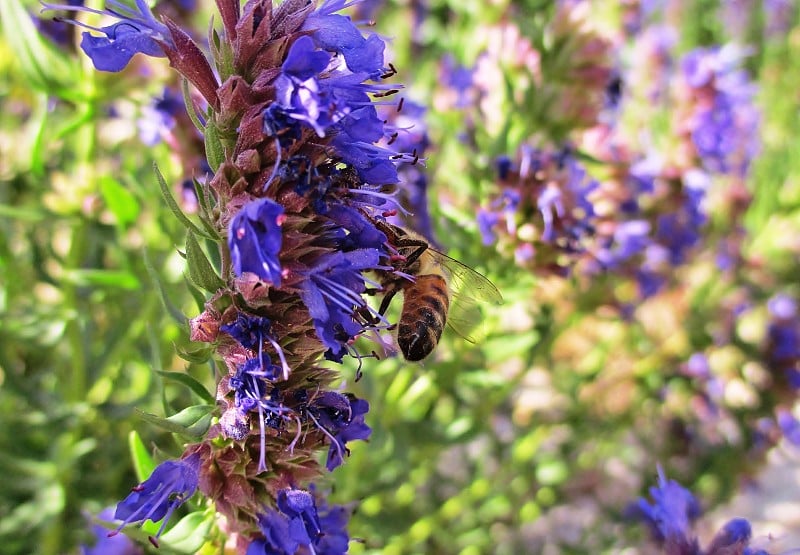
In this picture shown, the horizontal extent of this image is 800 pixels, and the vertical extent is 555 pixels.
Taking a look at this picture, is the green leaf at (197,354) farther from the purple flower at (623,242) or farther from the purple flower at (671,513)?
the purple flower at (623,242)

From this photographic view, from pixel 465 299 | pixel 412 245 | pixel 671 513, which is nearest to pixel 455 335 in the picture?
pixel 465 299

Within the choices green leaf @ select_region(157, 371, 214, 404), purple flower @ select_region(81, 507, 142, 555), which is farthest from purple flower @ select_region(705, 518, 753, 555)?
purple flower @ select_region(81, 507, 142, 555)

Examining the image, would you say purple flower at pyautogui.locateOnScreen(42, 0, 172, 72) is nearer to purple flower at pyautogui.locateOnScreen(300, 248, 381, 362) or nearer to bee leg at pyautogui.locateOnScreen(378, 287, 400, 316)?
purple flower at pyautogui.locateOnScreen(300, 248, 381, 362)

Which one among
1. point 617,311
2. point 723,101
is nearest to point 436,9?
point 723,101

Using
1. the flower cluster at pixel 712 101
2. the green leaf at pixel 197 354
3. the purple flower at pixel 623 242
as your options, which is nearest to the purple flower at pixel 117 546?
the green leaf at pixel 197 354

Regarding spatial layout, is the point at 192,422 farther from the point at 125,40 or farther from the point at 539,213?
the point at 539,213

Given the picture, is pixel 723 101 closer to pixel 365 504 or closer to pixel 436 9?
pixel 436 9
